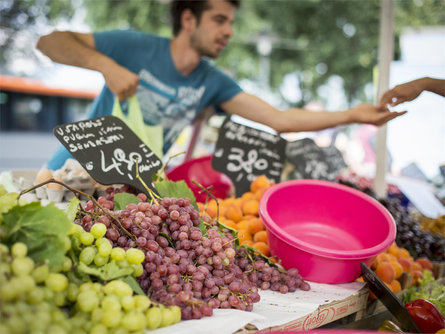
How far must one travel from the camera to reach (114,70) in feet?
6.98

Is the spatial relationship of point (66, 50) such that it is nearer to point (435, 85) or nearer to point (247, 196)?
point (247, 196)

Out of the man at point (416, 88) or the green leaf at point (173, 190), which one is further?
the man at point (416, 88)

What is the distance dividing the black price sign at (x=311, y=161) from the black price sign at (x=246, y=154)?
11.7 inches

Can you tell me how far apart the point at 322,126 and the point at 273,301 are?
64.6 inches

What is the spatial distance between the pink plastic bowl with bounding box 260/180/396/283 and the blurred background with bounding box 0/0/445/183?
12.3ft

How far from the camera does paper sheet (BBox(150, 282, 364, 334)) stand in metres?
0.98

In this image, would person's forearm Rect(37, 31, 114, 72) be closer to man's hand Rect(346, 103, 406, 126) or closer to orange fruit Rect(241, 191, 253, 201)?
orange fruit Rect(241, 191, 253, 201)

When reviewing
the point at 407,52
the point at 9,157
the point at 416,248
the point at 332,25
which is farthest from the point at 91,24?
the point at 416,248

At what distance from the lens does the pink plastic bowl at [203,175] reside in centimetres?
238

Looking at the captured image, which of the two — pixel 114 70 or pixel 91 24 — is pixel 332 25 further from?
pixel 114 70

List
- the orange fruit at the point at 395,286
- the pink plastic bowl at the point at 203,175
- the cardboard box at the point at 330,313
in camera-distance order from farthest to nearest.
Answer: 1. the pink plastic bowl at the point at 203,175
2. the orange fruit at the point at 395,286
3. the cardboard box at the point at 330,313

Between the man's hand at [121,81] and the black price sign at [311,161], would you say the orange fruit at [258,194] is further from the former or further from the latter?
→ the man's hand at [121,81]

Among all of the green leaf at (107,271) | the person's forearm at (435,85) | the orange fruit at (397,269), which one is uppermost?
the person's forearm at (435,85)

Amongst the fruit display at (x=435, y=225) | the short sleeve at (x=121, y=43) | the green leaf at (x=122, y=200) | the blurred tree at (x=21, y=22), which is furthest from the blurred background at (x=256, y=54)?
the green leaf at (x=122, y=200)
